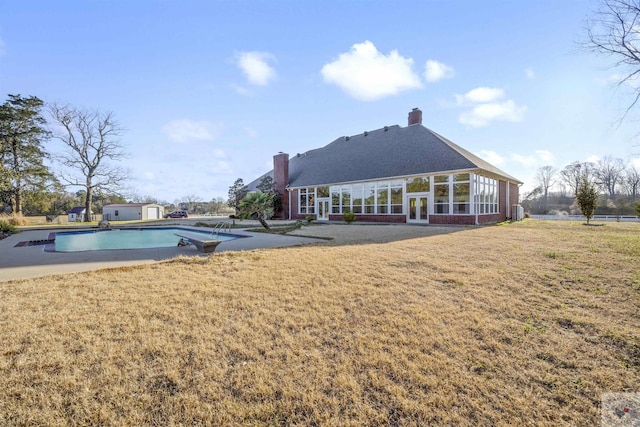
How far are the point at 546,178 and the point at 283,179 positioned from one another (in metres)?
46.1

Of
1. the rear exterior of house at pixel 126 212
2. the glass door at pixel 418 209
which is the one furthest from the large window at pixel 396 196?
the rear exterior of house at pixel 126 212

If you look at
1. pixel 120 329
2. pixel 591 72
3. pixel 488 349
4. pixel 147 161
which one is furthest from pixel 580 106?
pixel 147 161

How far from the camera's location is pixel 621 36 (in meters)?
9.22

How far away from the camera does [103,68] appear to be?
12820 mm

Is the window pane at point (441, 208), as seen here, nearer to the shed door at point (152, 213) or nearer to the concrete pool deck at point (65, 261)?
the concrete pool deck at point (65, 261)

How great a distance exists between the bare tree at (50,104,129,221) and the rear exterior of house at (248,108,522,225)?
60.2 ft

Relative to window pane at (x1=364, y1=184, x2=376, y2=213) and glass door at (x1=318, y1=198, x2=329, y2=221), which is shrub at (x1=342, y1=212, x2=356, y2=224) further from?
glass door at (x1=318, y1=198, x2=329, y2=221)

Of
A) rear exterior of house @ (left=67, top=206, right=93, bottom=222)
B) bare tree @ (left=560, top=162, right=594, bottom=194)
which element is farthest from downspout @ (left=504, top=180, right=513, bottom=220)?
rear exterior of house @ (left=67, top=206, right=93, bottom=222)

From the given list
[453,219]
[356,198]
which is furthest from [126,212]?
[453,219]

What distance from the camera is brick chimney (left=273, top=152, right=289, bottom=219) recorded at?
27438mm

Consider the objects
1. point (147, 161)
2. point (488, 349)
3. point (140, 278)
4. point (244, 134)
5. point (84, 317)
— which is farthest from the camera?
point (147, 161)

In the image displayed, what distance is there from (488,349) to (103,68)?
58.0 feet

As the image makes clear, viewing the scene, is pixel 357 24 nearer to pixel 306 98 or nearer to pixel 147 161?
pixel 306 98

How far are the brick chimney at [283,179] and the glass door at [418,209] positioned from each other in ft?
41.7
